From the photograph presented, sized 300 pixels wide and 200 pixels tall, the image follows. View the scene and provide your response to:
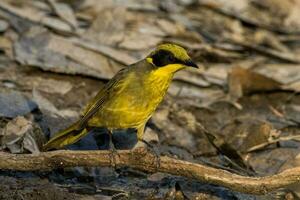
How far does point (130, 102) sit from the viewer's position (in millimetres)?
7086

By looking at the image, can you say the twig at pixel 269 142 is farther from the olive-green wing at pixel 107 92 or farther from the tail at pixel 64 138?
the tail at pixel 64 138

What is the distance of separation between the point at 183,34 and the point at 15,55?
2.51 m

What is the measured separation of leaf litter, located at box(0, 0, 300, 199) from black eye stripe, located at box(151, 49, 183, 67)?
111cm

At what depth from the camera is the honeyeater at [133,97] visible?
23.0 feet

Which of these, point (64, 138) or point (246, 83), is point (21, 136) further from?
point (246, 83)

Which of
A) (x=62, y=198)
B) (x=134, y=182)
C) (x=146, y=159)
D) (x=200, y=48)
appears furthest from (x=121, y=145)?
(x=200, y=48)

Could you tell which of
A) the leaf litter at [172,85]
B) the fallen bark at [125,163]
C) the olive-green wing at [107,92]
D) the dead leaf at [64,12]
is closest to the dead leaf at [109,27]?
the leaf litter at [172,85]

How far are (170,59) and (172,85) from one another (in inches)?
96.2

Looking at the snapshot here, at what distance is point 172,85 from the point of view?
9344mm

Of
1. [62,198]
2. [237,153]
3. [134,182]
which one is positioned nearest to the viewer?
[62,198]

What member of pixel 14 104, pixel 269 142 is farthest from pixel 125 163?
pixel 269 142

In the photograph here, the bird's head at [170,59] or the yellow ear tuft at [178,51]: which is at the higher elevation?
the yellow ear tuft at [178,51]

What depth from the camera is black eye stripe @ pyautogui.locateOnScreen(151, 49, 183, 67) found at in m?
6.88

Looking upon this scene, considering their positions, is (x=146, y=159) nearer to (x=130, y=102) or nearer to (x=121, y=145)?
(x=130, y=102)
